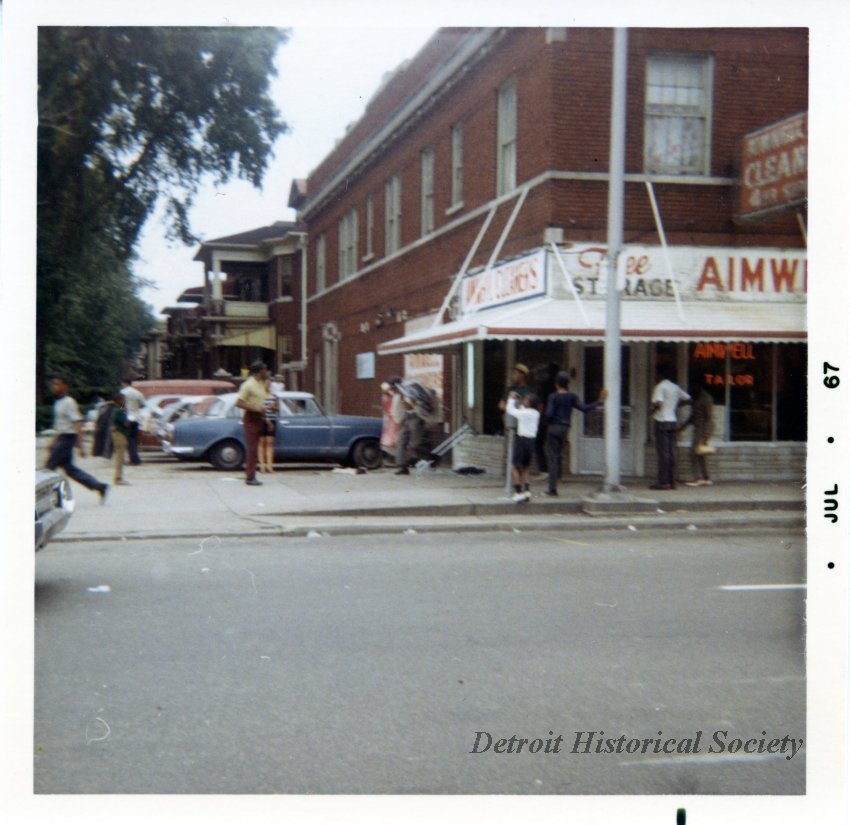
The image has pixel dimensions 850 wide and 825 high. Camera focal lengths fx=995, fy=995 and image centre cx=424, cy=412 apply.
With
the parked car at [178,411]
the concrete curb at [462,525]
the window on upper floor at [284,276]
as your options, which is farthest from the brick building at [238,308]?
the concrete curb at [462,525]

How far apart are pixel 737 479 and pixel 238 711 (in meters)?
10.6

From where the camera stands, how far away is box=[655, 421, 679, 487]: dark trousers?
1367cm

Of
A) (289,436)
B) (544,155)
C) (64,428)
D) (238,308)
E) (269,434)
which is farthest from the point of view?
(289,436)

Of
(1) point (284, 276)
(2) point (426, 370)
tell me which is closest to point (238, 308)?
(1) point (284, 276)

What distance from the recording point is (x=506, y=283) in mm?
16094

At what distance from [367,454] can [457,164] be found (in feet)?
17.8

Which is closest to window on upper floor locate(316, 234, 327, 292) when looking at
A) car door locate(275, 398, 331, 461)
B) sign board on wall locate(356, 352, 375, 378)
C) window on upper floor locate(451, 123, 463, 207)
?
sign board on wall locate(356, 352, 375, 378)

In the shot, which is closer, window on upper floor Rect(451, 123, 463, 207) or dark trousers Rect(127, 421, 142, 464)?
dark trousers Rect(127, 421, 142, 464)

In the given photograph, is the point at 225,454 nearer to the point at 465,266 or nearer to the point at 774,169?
the point at 465,266

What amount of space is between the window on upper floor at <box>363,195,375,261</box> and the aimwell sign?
902 cm

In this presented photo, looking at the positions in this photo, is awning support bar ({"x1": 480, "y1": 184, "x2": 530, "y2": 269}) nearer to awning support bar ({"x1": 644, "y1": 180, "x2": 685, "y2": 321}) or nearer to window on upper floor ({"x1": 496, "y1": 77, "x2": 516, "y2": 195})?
window on upper floor ({"x1": 496, "y1": 77, "x2": 516, "y2": 195})

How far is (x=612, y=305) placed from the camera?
1266 centimetres

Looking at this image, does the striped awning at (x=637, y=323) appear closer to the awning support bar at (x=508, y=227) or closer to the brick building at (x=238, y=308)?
the awning support bar at (x=508, y=227)

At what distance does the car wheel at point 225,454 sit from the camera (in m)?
16.7
